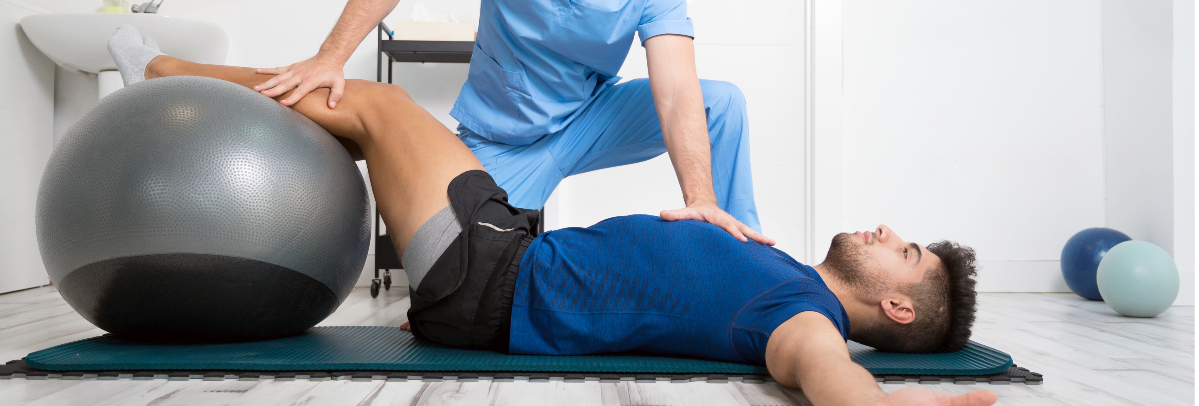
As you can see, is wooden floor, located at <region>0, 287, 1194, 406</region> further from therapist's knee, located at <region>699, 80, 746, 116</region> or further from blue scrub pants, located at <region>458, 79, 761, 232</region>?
therapist's knee, located at <region>699, 80, 746, 116</region>

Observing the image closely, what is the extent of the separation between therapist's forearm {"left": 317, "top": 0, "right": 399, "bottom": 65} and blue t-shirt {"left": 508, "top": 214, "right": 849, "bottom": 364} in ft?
2.46

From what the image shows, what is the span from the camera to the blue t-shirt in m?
1.15

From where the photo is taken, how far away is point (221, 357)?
127 cm

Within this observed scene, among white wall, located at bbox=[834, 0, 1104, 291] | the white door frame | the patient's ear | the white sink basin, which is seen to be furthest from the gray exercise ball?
white wall, located at bbox=[834, 0, 1104, 291]

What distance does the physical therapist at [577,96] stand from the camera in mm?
1617

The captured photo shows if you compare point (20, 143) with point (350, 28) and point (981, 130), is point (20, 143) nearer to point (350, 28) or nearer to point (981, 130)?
point (350, 28)

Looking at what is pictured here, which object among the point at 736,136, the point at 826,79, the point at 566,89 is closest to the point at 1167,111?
the point at 826,79

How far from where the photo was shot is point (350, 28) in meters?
1.73

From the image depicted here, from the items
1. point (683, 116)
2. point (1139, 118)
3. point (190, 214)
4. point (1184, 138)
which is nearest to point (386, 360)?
point (190, 214)

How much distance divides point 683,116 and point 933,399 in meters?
0.93

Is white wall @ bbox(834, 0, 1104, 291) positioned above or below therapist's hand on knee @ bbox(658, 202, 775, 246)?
above

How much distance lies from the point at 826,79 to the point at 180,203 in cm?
271

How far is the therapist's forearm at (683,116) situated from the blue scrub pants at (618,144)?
194mm

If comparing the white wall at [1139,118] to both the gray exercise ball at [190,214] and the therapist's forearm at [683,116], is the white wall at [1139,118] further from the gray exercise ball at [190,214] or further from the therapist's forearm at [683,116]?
the gray exercise ball at [190,214]
